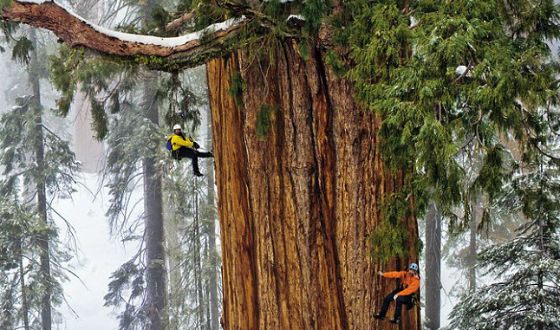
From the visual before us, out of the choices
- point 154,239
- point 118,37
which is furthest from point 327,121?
point 154,239

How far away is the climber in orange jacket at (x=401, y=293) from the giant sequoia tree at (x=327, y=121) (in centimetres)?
8

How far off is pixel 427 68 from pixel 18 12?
227cm

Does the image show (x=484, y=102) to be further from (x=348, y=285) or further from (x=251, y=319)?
(x=251, y=319)

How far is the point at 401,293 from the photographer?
155 inches

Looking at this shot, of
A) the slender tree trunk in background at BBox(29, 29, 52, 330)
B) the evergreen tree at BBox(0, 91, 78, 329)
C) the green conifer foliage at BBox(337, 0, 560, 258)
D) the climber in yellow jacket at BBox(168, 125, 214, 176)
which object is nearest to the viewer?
the green conifer foliage at BBox(337, 0, 560, 258)

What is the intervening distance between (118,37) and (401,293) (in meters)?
2.41

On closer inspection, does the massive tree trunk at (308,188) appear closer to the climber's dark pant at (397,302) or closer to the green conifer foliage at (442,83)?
the climber's dark pant at (397,302)

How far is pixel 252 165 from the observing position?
13.9ft

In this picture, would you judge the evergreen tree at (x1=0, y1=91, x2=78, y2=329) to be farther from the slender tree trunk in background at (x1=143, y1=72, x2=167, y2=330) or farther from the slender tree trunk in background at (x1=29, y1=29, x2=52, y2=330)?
the slender tree trunk in background at (x1=143, y1=72, x2=167, y2=330)

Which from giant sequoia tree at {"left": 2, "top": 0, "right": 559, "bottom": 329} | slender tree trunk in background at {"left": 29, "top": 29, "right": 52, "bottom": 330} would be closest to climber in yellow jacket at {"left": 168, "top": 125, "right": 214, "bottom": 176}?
giant sequoia tree at {"left": 2, "top": 0, "right": 559, "bottom": 329}

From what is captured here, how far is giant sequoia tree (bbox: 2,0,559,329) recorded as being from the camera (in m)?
3.04

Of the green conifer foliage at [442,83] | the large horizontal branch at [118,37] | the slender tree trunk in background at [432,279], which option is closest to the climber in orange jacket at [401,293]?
the green conifer foliage at [442,83]

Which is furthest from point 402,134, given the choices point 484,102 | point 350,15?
point 350,15

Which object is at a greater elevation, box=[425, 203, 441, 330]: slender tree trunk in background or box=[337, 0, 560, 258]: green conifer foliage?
box=[337, 0, 560, 258]: green conifer foliage
